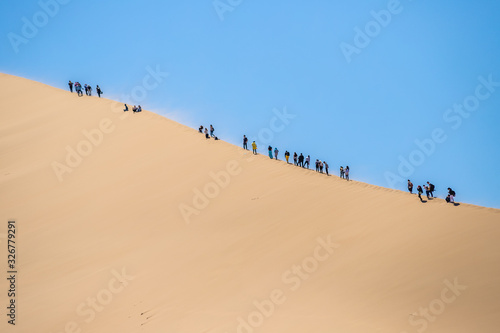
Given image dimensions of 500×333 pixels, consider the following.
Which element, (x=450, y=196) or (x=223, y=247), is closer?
(x=223, y=247)

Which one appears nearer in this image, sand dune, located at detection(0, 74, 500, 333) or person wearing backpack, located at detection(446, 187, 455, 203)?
sand dune, located at detection(0, 74, 500, 333)

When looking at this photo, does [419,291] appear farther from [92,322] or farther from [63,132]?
[63,132]

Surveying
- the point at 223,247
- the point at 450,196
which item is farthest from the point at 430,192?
the point at 223,247

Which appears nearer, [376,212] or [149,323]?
[149,323]

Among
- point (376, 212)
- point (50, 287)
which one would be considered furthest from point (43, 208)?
point (376, 212)

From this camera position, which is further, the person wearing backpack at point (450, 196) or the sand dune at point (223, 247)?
the person wearing backpack at point (450, 196)

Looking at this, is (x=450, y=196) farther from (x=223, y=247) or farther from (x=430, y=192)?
(x=223, y=247)

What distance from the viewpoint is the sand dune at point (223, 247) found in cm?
1223

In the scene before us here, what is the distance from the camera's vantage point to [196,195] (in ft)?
59.3

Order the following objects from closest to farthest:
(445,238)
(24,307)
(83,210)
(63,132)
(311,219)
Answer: (24,307) < (445,238) < (311,219) < (83,210) < (63,132)

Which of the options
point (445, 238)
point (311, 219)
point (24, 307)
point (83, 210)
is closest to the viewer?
point (24, 307)

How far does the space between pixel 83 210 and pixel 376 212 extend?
11.3 metres

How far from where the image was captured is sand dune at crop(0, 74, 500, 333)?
40.1 feet

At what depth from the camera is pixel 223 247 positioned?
1512cm
